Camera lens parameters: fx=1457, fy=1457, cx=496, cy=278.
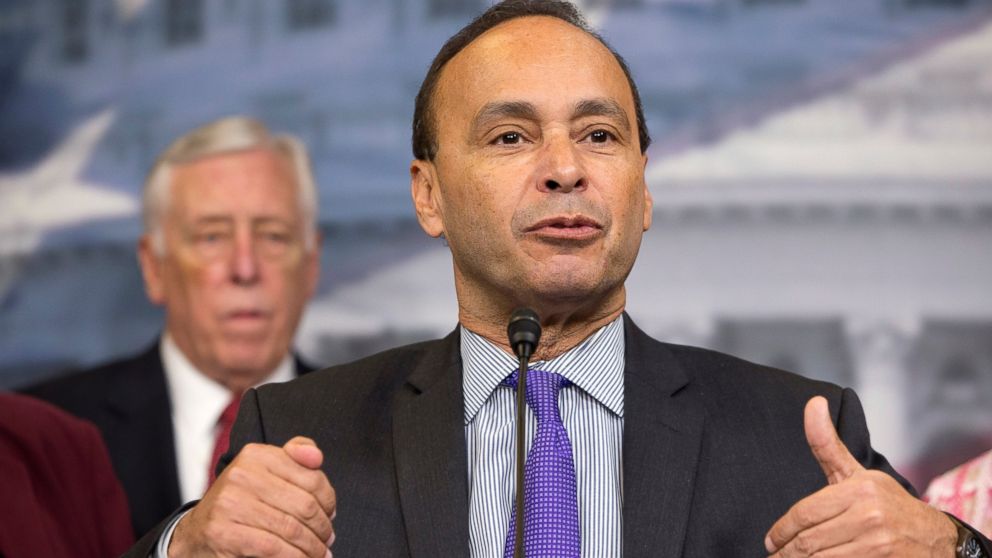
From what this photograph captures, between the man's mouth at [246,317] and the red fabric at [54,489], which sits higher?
the man's mouth at [246,317]

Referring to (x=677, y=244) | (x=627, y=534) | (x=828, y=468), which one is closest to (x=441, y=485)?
(x=627, y=534)

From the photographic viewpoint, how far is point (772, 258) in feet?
13.3

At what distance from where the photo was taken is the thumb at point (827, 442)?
2119mm

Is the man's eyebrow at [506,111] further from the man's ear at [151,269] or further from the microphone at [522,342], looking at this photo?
the man's ear at [151,269]

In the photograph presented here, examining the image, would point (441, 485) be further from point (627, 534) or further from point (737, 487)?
point (737, 487)

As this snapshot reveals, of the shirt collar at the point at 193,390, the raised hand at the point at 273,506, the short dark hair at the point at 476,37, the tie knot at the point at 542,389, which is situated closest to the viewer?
the raised hand at the point at 273,506

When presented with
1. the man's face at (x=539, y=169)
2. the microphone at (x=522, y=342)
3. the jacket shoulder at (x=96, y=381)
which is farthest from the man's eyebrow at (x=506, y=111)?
the jacket shoulder at (x=96, y=381)

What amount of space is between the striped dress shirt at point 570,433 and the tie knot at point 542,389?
0.01 meters

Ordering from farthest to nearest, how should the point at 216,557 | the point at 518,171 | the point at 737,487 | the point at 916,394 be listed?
the point at 916,394
the point at 518,171
the point at 737,487
the point at 216,557

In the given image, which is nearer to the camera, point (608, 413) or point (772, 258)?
point (608, 413)

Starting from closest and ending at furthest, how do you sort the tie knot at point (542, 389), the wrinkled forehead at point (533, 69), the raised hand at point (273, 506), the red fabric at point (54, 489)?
the raised hand at point (273, 506), the tie knot at point (542, 389), the wrinkled forehead at point (533, 69), the red fabric at point (54, 489)

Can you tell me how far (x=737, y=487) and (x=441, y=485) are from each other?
0.48m

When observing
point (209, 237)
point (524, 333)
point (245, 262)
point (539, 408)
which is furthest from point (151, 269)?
point (524, 333)

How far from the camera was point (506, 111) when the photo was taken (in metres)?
2.55
